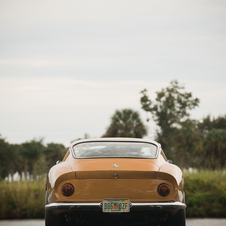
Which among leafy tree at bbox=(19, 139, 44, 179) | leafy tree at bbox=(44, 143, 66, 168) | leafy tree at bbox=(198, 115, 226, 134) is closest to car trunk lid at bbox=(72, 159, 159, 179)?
leafy tree at bbox=(19, 139, 44, 179)

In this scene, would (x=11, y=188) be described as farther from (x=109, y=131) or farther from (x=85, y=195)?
(x=109, y=131)

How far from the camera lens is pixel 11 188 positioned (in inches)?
387

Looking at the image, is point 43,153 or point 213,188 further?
point 43,153

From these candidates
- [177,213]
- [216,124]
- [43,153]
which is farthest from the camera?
[216,124]

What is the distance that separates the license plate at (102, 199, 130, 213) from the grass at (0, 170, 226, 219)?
4.75m

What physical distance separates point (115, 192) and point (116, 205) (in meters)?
0.17

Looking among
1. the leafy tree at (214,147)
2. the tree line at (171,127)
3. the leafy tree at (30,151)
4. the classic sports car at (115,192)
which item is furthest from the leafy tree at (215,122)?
the classic sports car at (115,192)

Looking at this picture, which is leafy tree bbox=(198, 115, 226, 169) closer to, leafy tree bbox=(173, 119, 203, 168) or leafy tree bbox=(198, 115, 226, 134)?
leafy tree bbox=(173, 119, 203, 168)

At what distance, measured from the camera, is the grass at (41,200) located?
909cm

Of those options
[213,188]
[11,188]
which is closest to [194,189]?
[213,188]

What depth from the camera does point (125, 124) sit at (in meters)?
34.2

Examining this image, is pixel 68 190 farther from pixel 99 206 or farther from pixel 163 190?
pixel 163 190

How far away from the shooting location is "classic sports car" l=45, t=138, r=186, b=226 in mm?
4840

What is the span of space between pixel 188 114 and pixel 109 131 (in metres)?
7.45
